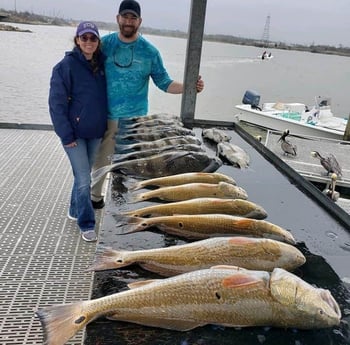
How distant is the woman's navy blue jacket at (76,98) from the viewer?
12.3 ft

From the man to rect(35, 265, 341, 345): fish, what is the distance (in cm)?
294

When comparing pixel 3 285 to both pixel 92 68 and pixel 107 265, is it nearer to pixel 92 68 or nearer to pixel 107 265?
pixel 107 265

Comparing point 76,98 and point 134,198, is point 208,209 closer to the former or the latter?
point 134,198

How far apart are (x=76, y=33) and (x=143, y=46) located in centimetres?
87

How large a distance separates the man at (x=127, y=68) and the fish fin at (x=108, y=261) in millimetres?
2523

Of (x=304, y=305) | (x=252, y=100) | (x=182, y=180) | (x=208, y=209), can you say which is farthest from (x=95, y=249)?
(x=252, y=100)

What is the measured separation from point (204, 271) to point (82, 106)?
8.55ft

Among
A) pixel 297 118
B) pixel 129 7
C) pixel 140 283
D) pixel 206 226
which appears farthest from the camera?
pixel 297 118

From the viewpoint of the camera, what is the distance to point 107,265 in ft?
6.76

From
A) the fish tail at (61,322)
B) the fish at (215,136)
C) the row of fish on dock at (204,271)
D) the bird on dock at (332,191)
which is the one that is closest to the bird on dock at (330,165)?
the bird on dock at (332,191)

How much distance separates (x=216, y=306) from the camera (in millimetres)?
1695

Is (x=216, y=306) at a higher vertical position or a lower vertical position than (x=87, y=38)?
lower

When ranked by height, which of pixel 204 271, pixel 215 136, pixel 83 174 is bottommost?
pixel 83 174

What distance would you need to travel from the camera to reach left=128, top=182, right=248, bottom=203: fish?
2854 millimetres
